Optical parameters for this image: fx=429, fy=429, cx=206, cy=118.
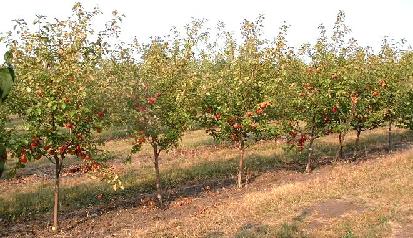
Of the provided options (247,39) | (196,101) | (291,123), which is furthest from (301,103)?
(196,101)

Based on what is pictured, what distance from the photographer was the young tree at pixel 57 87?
13.3 m

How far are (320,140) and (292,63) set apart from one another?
10.3 metres

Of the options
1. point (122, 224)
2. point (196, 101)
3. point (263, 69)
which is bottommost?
point (122, 224)

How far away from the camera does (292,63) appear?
24.0 meters

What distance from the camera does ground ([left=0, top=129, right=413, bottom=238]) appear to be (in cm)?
1273

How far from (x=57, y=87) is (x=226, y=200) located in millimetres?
8316

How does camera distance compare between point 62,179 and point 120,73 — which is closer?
point 120,73

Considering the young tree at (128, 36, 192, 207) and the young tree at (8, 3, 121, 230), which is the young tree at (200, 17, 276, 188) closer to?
the young tree at (128, 36, 192, 207)

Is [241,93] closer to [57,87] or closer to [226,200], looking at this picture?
[226,200]

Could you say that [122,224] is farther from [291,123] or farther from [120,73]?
[291,123]

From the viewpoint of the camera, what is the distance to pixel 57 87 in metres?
13.5

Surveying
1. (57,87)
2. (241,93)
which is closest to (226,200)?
(241,93)

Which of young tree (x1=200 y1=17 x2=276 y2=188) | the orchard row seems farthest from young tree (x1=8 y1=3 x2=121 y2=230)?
young tree (x1=200 y1=17 x2=276 y2=188)

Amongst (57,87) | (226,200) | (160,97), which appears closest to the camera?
(57,87)
